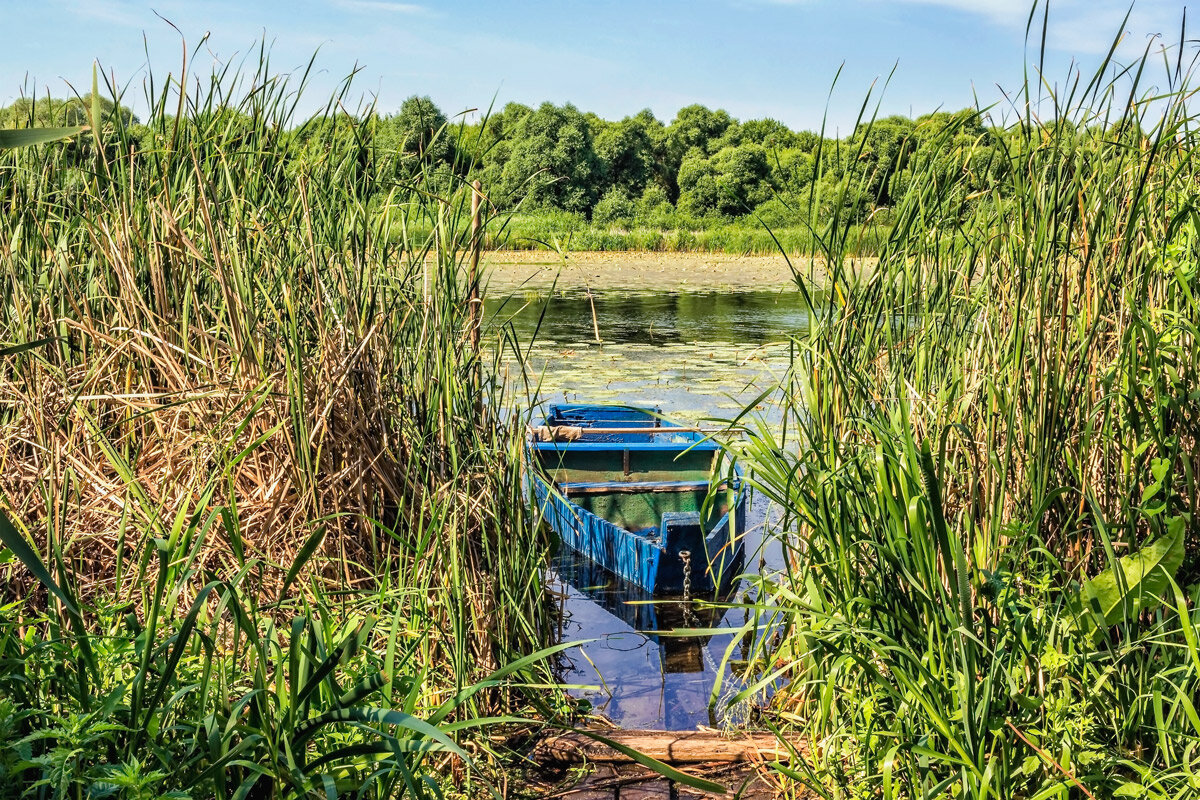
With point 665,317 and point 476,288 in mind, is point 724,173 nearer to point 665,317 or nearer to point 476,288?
point 665,317

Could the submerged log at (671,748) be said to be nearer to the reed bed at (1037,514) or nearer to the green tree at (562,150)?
the reed bed at (1037,514)

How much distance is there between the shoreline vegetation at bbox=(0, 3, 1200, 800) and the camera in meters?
2.06

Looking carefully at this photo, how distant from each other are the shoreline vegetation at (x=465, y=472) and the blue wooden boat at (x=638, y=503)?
1411 mm

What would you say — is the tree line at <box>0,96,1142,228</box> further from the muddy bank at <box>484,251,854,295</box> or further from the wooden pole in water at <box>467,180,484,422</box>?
the muddy bank at <box>484,251,854,295</box>

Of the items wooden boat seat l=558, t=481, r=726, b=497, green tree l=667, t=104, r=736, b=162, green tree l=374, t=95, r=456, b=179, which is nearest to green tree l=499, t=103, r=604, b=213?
green tree l=667, t=104, r=736, b=162

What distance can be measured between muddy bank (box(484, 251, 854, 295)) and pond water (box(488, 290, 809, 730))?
4.25 feet

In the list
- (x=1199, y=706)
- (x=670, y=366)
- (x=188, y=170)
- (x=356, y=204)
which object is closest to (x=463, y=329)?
(x=356, y=204)

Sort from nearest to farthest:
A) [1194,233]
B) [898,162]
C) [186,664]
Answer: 1. [186,664]
2. [1194,233]
3. [898,162]

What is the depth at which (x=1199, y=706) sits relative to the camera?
2369 mm

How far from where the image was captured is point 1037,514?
7.34 ft

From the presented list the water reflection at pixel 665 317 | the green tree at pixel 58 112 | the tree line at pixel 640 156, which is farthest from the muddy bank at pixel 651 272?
the green tree at pixel 58 112

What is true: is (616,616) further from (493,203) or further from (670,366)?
(670,366)

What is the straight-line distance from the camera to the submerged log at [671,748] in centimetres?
306

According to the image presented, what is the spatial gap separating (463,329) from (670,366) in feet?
31.4
